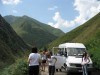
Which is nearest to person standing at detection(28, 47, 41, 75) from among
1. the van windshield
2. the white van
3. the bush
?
the bush

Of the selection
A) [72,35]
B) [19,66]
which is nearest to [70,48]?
[19,66]

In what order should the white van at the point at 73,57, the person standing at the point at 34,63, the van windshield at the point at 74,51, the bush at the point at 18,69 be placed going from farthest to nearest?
the van windshield at the point at 74,51 → the white van at the point at 73,57 → the bush at the point at 18,69 → the person standing at the point at 34,63

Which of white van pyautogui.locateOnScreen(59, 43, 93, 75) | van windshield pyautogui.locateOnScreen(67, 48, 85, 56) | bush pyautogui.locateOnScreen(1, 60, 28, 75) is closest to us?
bush pyautogui.locateOnScreen(1, 60, 28, 75)

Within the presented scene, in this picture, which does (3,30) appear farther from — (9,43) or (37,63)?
(37,63)

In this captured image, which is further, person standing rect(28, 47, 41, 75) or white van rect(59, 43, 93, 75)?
white van rect(59, 43, 93, 75)

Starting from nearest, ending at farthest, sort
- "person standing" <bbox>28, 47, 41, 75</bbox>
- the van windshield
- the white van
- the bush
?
1. "person standing" <bbox>28, 47, 41, 75</bbox>
2. the bush
3. the white van
4. the van windshield

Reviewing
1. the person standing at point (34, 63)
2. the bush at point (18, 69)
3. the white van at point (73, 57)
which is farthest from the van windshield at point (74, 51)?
the person standing at point (34, 63)

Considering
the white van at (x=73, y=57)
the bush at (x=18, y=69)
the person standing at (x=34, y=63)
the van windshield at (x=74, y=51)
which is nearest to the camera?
A: the person standing at (x=34, y=63)

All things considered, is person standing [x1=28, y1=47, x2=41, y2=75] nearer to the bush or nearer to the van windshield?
the bush

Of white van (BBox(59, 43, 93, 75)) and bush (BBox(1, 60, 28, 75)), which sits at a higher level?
white van (BBox(59, 43, 93, 75))

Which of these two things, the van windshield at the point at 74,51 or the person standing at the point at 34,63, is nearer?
the person standing at the point at 34,63

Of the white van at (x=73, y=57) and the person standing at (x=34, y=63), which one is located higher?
the white van at (x=73, y=57)

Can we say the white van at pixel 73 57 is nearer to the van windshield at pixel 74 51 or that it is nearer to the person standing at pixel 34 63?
the van windshield at pixel 74 51

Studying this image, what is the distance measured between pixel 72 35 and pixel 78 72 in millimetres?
153033
